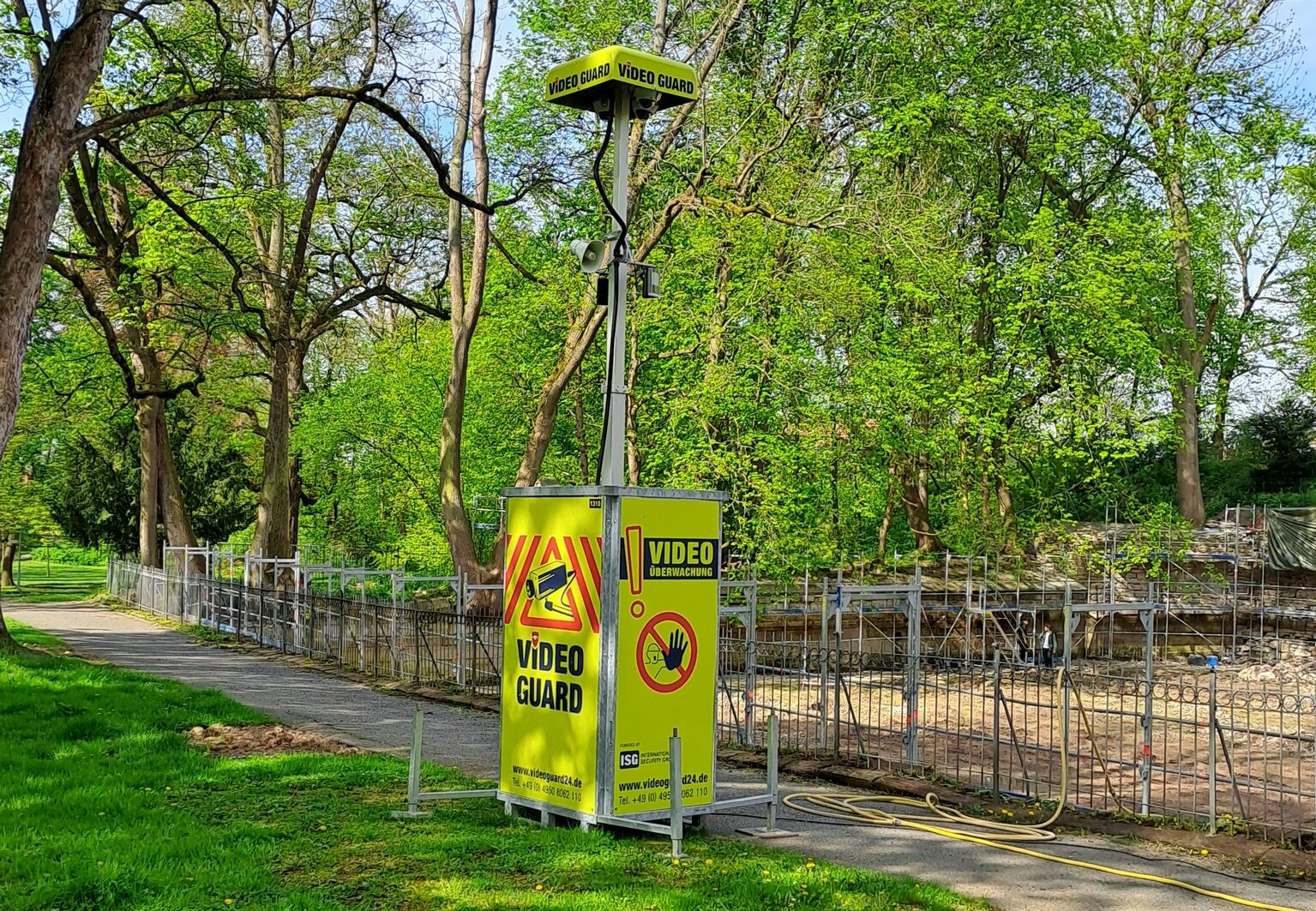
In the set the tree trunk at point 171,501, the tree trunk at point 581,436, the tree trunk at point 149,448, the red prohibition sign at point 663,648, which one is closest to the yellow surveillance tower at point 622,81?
the red prohibition sign at point 663,648

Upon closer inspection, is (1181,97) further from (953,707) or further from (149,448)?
(149,448)

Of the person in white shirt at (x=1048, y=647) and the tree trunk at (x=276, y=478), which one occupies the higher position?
the tree trunk at (x=276, y=478)

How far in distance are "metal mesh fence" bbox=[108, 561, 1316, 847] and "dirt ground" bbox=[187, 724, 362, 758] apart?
4539mm

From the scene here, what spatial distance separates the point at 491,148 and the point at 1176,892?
2540 cm

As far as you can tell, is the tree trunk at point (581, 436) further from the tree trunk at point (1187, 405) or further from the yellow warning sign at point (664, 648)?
the yellow warning sign at point (664, 648)

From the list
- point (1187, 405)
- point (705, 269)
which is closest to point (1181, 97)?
point (1187, 405)

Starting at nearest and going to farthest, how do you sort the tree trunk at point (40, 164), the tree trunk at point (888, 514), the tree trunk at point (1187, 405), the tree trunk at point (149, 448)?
the tree trunk at point (40, 164)
the tree trunk at point (149, 448)
the tree trunk at point (888, 514)
the tree trunk at point (1187, 405)

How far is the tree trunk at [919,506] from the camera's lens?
37500mm

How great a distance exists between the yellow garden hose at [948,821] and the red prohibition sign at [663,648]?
2.12 m

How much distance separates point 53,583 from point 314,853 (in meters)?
55.4

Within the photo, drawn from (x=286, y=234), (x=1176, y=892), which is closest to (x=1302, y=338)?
(x=286, y=234)

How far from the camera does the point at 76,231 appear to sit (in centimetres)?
3400

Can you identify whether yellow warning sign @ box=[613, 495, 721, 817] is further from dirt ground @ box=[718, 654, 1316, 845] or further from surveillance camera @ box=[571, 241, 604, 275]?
dirt ground @ box=[718, 654, 1316, 845]

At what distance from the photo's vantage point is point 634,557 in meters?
8.55
